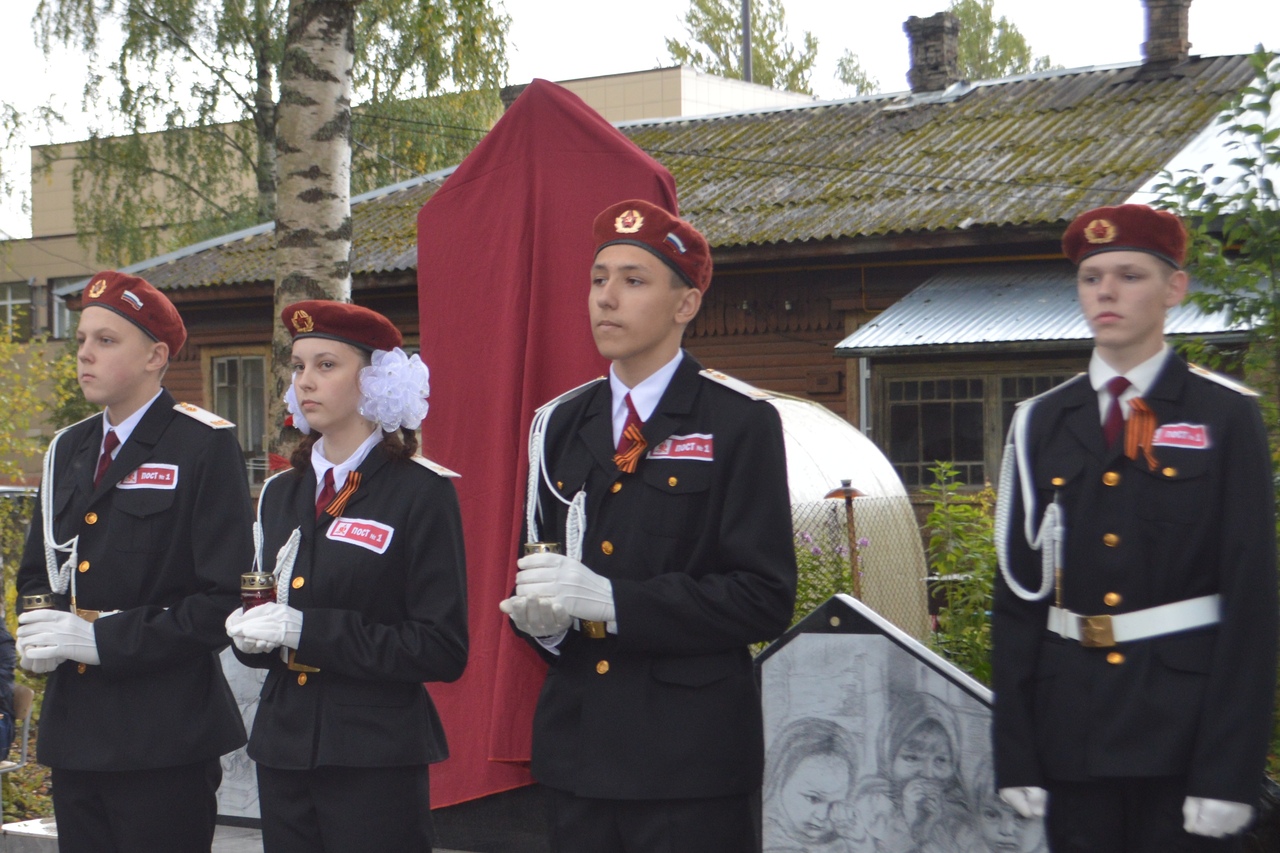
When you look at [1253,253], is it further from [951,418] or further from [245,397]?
[245,397]

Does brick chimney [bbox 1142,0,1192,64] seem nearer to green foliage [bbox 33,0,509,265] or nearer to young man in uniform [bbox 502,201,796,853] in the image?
green foliage [bbox 33,0,509,265]

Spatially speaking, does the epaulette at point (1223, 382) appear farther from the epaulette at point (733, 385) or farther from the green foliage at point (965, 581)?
the green foliage at point (965, 581)

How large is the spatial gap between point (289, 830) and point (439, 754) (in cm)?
35

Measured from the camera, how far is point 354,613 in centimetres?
309

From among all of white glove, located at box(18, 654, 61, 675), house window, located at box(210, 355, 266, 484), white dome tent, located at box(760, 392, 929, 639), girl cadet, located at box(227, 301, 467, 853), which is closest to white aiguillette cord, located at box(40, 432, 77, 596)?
white glove, located at box(18, 654, 61, 675)

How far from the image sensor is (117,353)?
359cm

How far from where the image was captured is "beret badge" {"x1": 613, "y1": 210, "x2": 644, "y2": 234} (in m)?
2.97

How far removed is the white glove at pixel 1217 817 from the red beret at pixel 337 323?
188cm

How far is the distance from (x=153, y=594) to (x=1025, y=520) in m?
2.02

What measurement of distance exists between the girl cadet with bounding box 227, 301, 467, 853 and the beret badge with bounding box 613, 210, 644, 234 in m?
0.63

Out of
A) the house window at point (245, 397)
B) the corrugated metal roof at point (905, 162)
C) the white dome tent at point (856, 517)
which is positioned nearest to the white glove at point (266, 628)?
the white dome tent at point (856, 517)

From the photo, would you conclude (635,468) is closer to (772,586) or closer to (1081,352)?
(772,586)

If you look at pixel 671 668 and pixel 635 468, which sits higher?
pixel 635 468

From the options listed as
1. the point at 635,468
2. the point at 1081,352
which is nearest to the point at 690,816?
the point at 635,468
